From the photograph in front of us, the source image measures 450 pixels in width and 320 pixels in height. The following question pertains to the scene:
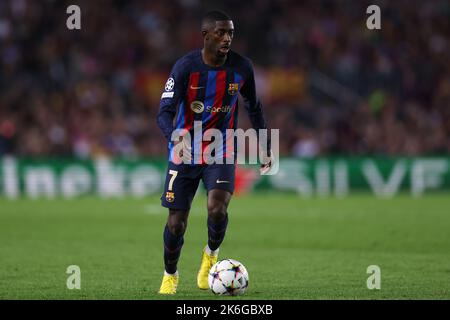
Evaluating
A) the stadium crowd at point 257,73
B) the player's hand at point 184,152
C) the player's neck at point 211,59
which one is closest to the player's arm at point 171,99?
the player's hand at point 184,152

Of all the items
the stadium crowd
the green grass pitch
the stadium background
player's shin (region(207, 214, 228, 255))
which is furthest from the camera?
the stadium crowd

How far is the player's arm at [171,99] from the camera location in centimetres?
857

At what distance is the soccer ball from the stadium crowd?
→ 1516 centimetres

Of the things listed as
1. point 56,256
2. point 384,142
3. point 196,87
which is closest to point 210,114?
point 196,87

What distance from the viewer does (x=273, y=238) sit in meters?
14.4

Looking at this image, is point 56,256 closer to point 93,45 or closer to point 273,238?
point 273,238

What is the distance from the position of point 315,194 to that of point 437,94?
4197mm

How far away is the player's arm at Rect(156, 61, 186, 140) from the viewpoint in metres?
8.57

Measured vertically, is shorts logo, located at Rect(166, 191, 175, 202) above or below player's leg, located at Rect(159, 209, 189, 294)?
above

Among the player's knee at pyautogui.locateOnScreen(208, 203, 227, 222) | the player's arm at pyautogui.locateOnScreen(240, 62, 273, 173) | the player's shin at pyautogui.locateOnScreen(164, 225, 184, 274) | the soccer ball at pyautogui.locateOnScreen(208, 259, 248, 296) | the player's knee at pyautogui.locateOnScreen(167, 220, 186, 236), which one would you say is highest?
the player's arm at pyautogui.locateOnScreen(240, 62, 273, 173)

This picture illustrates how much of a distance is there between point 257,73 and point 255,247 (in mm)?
12031

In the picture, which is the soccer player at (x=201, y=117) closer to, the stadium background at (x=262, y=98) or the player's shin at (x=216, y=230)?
the player's shin at (x=216, y=230)

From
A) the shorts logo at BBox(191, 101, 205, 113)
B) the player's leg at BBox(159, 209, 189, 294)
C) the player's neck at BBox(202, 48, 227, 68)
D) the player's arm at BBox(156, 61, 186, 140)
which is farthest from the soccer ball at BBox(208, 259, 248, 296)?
the player's neck at BBox(202, 48, 227, 68)

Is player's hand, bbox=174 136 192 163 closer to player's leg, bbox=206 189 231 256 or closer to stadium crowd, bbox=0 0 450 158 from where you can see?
player's leg, bbox=206 189 231 256
